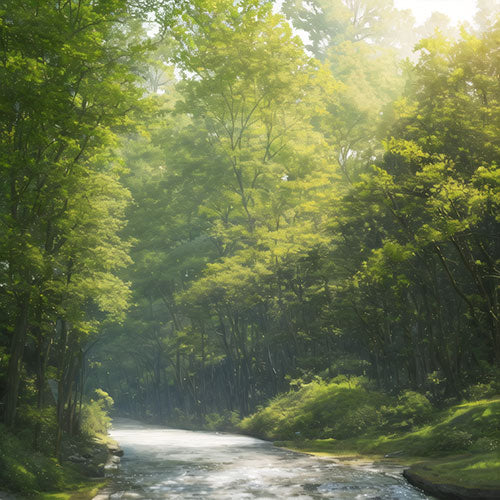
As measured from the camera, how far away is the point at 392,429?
628 inches

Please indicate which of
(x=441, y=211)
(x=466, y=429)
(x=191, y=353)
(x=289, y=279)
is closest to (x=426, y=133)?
(x=441, y=211)

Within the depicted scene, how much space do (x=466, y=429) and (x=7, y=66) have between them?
1241cm

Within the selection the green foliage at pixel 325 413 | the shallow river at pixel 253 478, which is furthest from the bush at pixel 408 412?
the shallow river at pixel 253 478

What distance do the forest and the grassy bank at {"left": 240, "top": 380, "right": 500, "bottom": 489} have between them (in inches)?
36.1

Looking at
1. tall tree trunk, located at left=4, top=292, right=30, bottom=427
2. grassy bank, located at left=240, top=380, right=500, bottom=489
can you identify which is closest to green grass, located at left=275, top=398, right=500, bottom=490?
grassy bank, located at left=240, top=380, right=500, bottom=489

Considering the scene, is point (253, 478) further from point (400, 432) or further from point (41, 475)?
point (400, 432)

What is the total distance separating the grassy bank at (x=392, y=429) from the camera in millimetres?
9578

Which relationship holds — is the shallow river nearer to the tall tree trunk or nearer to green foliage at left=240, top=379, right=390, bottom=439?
the tall tree trunk

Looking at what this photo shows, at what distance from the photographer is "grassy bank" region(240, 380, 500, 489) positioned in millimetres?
9578

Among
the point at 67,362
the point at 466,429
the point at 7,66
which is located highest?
the point at 7,66

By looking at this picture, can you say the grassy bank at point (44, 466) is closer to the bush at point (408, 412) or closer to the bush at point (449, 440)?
the bush at point (449, 440)

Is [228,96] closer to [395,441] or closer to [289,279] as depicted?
[289,279]

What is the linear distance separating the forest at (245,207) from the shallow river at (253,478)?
8.26 ft

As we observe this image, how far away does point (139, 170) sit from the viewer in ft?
113
